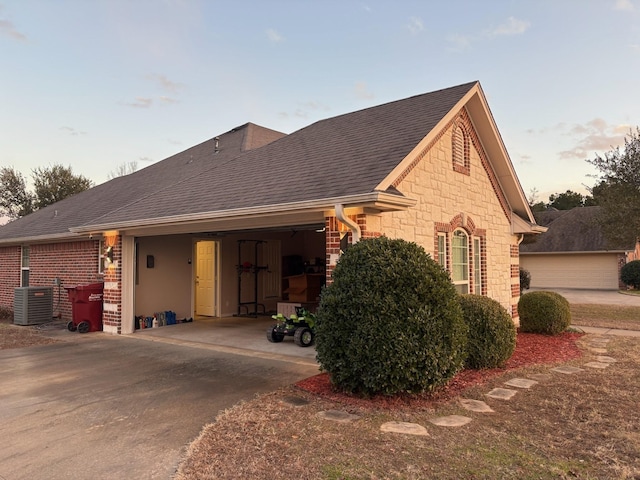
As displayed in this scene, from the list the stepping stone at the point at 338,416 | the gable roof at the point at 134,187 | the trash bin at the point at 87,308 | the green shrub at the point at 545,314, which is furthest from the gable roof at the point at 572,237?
the stepping stone at the point at 338,416

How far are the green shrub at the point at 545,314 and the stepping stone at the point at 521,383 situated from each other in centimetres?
463

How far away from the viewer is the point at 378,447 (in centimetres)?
400

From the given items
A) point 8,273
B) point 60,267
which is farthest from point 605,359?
point 8,273

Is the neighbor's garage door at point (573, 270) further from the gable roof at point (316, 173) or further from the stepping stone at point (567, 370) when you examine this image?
the stepping stone at point (567, 370)

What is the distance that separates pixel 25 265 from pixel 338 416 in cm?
1451

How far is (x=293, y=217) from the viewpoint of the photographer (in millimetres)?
7996

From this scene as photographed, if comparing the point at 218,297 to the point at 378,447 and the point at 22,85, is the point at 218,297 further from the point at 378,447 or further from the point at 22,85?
the point at 378,447

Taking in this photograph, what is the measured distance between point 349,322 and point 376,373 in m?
0.68

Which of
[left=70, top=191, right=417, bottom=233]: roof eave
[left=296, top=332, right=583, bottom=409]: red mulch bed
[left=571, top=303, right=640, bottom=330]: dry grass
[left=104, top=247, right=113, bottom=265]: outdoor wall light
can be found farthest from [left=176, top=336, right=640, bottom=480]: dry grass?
[left=571, top=303, right=640, bottom=330]: dry grass

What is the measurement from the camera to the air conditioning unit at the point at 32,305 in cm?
1222

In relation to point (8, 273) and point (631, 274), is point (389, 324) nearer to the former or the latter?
point (8, 273)

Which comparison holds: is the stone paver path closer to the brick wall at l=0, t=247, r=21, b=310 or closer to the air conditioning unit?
the air conditioning unit

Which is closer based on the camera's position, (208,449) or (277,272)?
(208,449)

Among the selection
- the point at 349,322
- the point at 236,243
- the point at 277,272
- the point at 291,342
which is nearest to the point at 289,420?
the point at 349,322
